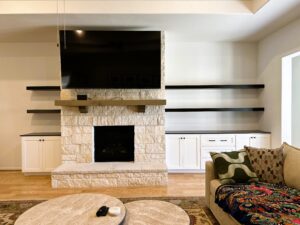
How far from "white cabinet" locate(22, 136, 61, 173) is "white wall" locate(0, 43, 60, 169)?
549 millimetres

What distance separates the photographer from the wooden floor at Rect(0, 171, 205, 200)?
338 cm

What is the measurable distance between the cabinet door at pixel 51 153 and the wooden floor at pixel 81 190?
238 mm

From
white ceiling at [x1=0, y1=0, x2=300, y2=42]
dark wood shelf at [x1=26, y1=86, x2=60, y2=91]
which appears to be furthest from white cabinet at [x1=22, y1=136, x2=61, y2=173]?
white ceiling at [x1=0, y1=0, x2=300, y2=42]

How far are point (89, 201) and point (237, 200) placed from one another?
4.52ft

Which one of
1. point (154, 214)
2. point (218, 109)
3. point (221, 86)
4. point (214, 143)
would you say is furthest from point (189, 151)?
point (154, 214)

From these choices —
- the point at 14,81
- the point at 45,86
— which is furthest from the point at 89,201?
the point at 14,81

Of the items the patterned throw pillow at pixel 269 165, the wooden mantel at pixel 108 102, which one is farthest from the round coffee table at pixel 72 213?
the wooden mantel at pixel 108 102

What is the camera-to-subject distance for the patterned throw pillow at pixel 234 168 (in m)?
2.52

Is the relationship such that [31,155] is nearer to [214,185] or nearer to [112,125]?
[112,125]

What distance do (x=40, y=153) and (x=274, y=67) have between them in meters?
4.69

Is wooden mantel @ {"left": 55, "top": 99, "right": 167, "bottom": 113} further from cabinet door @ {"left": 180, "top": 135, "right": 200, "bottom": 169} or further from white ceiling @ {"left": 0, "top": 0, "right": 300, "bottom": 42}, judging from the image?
white ceiling @ {"left": 0, "top": 0, "right": 300, "bottom": 42}

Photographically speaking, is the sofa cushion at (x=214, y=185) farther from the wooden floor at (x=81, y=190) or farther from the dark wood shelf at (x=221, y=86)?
the dark wood shelf at (x=221, y=86)

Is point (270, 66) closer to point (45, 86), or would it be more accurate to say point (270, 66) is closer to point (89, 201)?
point (89, 201)

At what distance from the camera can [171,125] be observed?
4.84 metres
